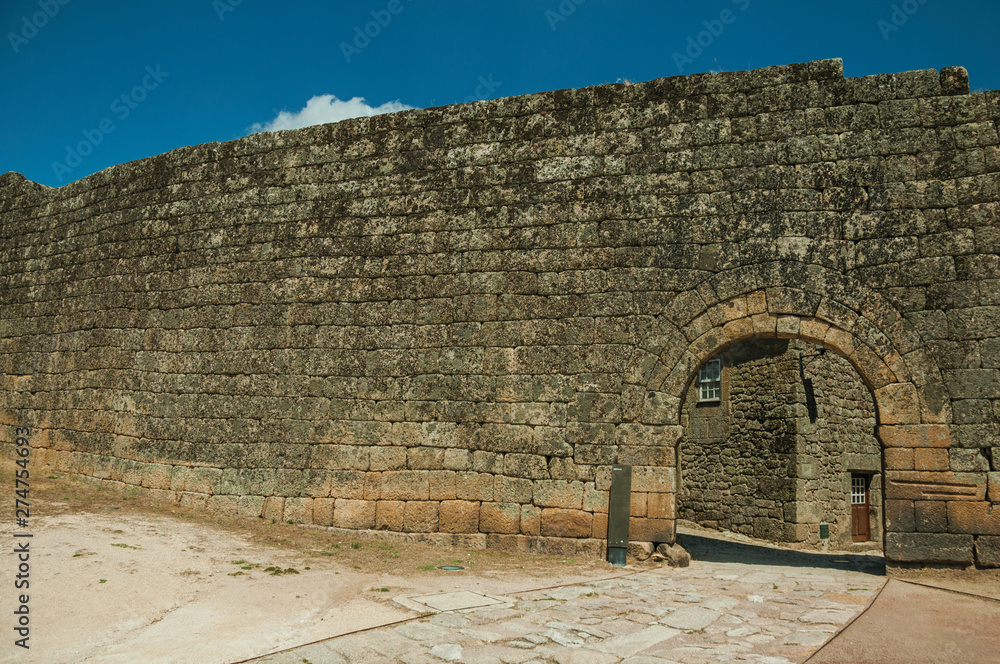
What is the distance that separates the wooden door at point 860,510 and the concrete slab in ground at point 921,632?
850cm

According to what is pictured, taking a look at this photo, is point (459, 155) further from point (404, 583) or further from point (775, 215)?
point (404, 583)

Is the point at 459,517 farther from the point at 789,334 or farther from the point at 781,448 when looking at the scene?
the point at 781,448

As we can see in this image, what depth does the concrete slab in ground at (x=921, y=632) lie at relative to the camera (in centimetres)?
400

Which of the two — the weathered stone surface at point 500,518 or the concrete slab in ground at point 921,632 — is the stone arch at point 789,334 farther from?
the concrete slab in ground at point 921,632

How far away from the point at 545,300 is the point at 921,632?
14.8 ft

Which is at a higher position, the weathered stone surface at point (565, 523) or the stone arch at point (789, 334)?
the stone arch at point (789, 334)

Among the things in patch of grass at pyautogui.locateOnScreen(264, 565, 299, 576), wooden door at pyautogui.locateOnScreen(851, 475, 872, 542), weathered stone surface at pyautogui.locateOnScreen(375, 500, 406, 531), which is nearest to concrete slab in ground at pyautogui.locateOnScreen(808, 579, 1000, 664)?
patch of grass at pyautogui.locateOnScreen(264, 565, 299, 576)

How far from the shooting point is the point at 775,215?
23.7 ft

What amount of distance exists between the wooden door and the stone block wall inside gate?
777cm

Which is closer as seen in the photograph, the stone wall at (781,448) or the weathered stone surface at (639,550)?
the weathered stone surface at (639,550)

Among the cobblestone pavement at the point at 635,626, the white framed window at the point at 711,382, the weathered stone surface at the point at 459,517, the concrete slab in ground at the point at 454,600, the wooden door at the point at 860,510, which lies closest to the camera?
the cobblestone pavement at the point at 635,626

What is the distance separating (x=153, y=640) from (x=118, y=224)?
7.42 m

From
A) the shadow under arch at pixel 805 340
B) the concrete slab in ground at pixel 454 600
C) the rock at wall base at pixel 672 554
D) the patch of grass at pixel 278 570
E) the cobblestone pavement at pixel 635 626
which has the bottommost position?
the patch of grass at pixel 278 570

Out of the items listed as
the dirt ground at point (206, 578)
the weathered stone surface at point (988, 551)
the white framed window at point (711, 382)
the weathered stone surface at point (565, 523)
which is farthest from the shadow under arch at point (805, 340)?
the white framed window at point (711, 382)
